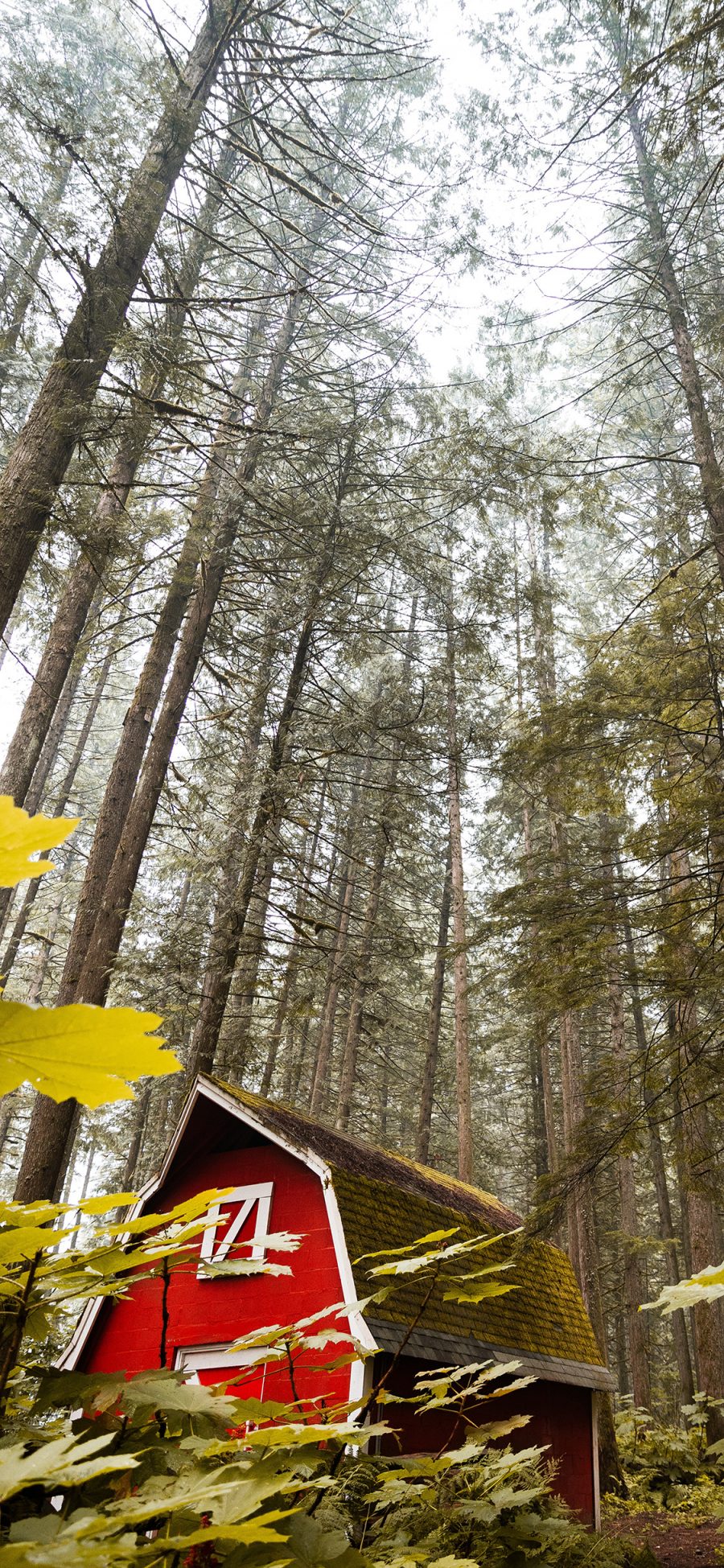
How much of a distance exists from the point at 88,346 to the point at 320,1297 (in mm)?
7387

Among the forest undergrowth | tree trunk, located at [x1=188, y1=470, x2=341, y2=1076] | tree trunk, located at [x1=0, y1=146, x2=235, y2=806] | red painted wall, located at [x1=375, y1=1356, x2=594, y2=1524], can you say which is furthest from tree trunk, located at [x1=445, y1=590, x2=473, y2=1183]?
tree trunk, located at [x1=0, y1=146, x2=235, y2=806]

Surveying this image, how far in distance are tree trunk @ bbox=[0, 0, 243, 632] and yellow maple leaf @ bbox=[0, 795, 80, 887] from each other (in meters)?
4.89

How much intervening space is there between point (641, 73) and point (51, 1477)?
24.3 feet

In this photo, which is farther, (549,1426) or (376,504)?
(376,504)

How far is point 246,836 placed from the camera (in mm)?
9750

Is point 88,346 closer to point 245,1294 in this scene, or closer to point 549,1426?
point 245,1294

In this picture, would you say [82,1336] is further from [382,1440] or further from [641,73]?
[641,73]

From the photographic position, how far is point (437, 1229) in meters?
7.73

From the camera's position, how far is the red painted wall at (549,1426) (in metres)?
7.39

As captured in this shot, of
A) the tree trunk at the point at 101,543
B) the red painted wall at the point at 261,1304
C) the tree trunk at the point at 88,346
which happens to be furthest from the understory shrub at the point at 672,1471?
the tree trunk at the point at 88,346

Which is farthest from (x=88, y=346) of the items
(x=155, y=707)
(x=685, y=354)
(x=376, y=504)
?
(x=685, y=354)

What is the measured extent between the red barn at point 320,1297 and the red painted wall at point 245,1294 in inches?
0.5

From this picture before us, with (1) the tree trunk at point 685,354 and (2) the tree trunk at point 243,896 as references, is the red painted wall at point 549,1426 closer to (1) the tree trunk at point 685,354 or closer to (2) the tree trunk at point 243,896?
(2) the tree trunk at point 243,896

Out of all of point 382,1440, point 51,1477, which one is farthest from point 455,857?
point 51,1477
